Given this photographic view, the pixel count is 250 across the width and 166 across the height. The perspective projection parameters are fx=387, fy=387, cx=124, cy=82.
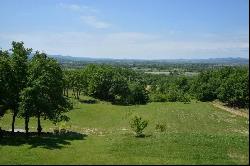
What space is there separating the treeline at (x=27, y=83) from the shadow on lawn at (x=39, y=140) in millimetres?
2278

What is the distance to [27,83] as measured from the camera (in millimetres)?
50500

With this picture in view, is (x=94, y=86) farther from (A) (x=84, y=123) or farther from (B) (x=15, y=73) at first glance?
(B) (x=15, y=73)

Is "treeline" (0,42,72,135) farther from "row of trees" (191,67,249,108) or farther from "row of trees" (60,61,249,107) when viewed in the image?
"row of trees" (191,67,249,108)

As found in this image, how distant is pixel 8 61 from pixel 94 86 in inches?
3175

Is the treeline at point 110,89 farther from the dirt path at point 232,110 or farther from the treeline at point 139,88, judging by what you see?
the dirt path at point 232,110

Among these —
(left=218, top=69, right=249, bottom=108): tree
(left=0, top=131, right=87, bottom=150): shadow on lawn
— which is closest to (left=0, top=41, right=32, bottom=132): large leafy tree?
(left=0, top=131, right=87, bottom=150): shadow on lawn

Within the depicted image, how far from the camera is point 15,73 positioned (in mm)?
51188

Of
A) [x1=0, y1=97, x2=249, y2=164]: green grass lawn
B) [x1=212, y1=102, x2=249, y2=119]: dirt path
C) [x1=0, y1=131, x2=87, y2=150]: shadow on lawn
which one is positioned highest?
[x1=0, y1=97, x2=249, y2=164]: green grass lawn

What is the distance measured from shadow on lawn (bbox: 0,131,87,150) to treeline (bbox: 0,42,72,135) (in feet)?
7.48

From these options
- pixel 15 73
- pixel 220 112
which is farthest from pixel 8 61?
pixel 220 112

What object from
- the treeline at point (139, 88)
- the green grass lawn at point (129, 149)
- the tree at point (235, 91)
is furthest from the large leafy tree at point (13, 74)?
the tree at point (235, 91)

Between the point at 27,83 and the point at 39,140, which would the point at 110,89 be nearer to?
the point at 27,83

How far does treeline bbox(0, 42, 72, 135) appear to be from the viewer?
163ft

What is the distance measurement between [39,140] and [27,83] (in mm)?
7615
